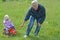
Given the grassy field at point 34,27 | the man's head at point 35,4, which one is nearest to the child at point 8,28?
the grassy field at point 34,27

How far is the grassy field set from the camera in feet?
36.3

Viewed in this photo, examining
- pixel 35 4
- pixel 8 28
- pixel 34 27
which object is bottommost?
pixel 34 27

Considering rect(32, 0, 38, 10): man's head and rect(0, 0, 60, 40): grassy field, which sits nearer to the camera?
rect(32, 0, 38, 10): man's head

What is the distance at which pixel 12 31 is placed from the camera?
434 inches

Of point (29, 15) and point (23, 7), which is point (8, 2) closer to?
point (23, 7)

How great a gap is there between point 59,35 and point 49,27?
58.6 inches

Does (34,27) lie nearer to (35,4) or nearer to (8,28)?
(8,28)

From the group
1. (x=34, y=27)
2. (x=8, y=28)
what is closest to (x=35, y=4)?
(x=8, y=28)

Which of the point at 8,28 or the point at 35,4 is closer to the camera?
the point at 35,4

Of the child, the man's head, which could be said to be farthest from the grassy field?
the man's head

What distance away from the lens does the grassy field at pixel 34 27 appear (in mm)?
11055

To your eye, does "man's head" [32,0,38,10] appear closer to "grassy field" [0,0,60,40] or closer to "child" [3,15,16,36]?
"grassy field" [0,0,60,40]

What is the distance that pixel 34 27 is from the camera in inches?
496

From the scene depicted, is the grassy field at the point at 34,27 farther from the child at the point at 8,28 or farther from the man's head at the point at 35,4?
the man's head at the point at 35,4
